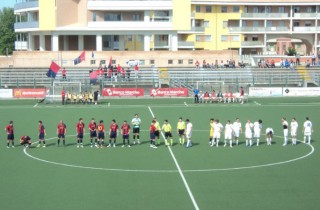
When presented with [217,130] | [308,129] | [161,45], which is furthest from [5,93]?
[308,129]

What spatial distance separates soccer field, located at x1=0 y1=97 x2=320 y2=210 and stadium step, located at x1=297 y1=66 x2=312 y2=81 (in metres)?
30.5

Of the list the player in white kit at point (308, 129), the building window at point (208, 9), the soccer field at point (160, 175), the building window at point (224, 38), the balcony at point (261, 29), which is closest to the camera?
the soccer field at point (160, 175)

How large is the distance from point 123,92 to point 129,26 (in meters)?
18.5

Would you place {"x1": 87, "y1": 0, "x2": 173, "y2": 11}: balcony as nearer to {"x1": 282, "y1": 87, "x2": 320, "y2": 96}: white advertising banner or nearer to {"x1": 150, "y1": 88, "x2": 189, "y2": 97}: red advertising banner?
{"x1": 150, "y1": 88, "x2": 189, "y2": 97}: red advertising banner

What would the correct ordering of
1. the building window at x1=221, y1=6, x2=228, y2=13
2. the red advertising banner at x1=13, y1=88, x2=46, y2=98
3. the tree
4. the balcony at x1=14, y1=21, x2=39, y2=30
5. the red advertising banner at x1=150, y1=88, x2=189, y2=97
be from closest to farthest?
the red advertising banner at x1=13, y1=88, x2=46, y2=98
the red advertising banner at x1=150, y1=88, x2=189, y2=97
the balcony at x1=14, y1=21, x2=39, y2=30
the building window at x1=221, y1=6, x2=228, y2=13
the tree

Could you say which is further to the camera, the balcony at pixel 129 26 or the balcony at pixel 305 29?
the balcony at pixel 305 29

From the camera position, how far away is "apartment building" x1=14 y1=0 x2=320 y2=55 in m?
74.2

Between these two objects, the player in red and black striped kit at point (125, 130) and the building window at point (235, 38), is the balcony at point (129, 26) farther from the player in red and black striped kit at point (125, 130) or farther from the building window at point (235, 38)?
the player in red and black striped kit at point (125, 130)

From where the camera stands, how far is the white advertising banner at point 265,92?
59.2 metres

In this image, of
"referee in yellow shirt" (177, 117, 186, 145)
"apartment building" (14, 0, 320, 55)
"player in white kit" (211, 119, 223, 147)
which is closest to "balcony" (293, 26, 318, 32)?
"apartment building" (14, 0, 320, 55)

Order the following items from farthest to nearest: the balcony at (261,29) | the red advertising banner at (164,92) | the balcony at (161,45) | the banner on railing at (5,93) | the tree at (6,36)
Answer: the tree at (6,36) → the balcony at (261,29) → the balcony at (161,45) → the red advertising banner at (164,92) → the banner on railing at (5,93)

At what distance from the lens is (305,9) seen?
89812 mm

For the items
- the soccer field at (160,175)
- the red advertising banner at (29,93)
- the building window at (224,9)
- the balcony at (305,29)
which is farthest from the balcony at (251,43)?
the soccer field at (160,175)

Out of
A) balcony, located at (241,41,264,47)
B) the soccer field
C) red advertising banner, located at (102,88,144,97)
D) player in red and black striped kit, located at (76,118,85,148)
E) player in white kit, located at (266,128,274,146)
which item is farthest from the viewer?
balcony, located at (241,41,264,47)
